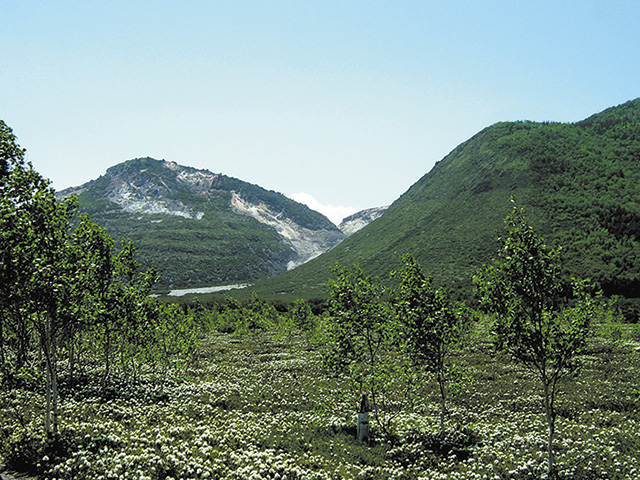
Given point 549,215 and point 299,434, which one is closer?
point 299,434

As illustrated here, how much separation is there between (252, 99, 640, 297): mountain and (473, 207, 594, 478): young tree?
3990 inches

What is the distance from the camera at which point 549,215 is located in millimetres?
141750

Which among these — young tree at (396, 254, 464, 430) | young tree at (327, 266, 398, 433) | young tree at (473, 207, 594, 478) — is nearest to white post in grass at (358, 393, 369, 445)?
young tree at (327, 266, 398, 433)

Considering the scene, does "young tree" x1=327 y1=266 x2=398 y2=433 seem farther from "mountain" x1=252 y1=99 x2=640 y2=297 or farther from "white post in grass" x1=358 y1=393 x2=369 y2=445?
"mountain" x1=252 y1=99 x2=640 y2=297

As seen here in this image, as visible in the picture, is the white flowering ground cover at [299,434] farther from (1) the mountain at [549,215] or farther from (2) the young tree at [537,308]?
(1) the mountain at [549,215]

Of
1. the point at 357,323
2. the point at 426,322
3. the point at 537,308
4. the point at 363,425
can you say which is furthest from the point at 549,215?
the point at 363,425

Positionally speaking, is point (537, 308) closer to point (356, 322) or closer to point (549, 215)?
point (356, 322)

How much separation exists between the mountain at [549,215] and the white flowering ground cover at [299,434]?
9042 cm

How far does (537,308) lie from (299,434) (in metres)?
12.9

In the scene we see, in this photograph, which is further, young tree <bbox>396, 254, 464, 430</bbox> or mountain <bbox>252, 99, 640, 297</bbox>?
mountain <bbox>252, 99, 640, 297</bbox>

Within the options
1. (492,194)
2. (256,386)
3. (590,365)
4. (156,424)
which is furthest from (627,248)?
(156,424)

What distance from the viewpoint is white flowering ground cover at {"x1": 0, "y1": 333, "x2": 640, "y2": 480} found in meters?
14.0

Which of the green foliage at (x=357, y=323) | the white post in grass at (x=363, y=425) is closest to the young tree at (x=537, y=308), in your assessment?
the green foliage at (x=357, y=323)

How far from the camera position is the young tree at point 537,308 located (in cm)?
1395
